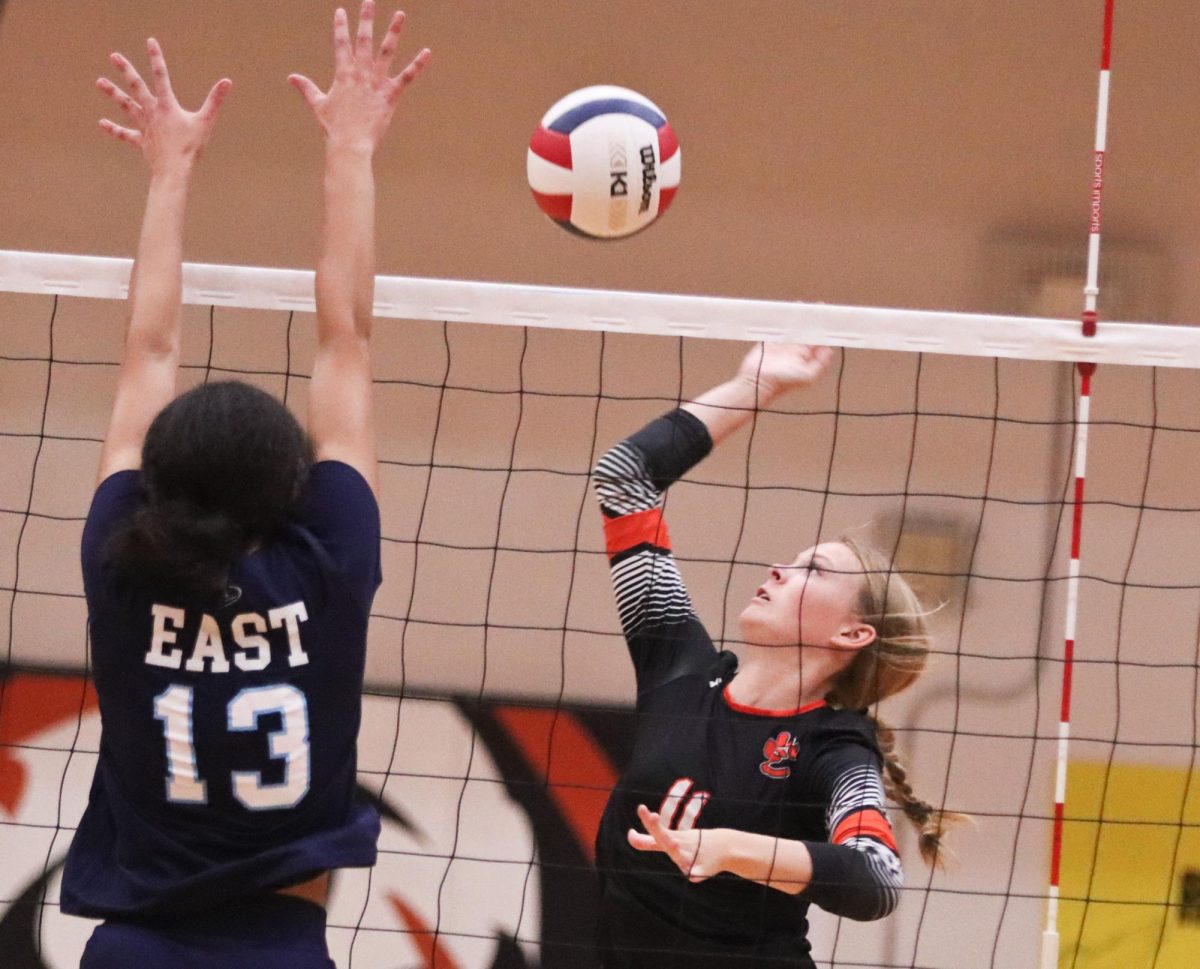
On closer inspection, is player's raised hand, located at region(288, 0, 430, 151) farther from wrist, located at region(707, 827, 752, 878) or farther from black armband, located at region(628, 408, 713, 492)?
wrist, located at region(707, 827, 752, 878)

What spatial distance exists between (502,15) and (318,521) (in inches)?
160

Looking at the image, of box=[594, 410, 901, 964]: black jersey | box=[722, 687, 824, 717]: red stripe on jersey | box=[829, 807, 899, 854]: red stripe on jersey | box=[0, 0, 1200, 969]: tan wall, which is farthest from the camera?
box=[0, 0, 1200, 969]: tan wall

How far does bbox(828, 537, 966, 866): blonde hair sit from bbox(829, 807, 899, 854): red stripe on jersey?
34 centimetres

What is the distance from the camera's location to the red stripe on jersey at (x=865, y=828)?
2.56m

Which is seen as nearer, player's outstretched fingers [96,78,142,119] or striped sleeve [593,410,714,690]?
player's outstretched fingers [96,78,142,119]

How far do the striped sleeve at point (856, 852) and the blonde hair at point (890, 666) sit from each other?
0.82 feet

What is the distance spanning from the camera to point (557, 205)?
3.10 meters

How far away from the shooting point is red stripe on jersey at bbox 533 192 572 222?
308 cm

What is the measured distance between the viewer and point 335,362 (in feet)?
6.86

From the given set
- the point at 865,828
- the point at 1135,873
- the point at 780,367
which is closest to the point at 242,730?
the point at 865,828

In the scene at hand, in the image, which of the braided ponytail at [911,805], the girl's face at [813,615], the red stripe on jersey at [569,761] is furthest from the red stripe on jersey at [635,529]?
the red stripe on jersey at [569,761]

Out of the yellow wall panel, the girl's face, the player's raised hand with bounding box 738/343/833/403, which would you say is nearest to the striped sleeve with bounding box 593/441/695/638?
the girl's face

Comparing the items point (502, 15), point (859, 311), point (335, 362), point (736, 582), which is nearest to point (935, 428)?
point (736, 582)

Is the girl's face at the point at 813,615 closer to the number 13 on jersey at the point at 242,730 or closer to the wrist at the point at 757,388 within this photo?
the wrist at the point at 757,388
